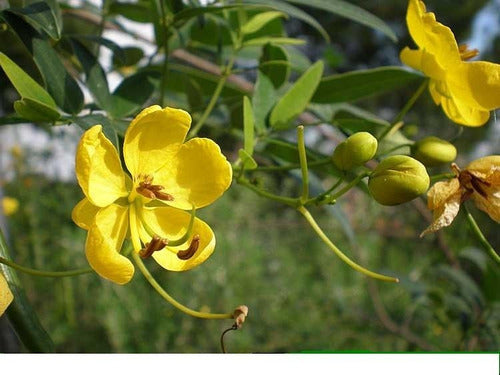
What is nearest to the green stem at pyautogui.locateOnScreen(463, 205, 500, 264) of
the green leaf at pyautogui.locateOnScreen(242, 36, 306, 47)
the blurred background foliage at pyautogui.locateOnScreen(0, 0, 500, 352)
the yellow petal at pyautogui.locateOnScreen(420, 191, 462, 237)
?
the yellow petal at pyautogui.locateOnScreen(420, 191, 462, 237)

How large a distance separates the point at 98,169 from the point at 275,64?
239 mm

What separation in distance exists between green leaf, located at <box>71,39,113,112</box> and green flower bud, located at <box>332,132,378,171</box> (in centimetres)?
18

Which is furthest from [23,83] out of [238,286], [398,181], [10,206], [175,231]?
[238,286]

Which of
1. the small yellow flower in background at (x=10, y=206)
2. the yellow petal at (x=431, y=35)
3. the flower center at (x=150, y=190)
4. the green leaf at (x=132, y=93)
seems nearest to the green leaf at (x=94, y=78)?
the green leaf at (x=132, y=93)

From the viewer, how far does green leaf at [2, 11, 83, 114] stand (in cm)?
44

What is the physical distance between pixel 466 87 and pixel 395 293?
2669 mm

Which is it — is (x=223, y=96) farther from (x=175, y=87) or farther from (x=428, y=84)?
(x=428, y=84)

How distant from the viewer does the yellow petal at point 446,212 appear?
0.42 m

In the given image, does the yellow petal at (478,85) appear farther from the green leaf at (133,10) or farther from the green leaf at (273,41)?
the green leaf at (133,10)

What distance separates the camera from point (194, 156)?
41 centimetres

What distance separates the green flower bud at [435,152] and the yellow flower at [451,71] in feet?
0.07

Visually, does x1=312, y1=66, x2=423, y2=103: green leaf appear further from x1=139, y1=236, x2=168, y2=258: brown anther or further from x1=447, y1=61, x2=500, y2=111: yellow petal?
x1=139, y1=236, x2=168, y2=258: brown anther
